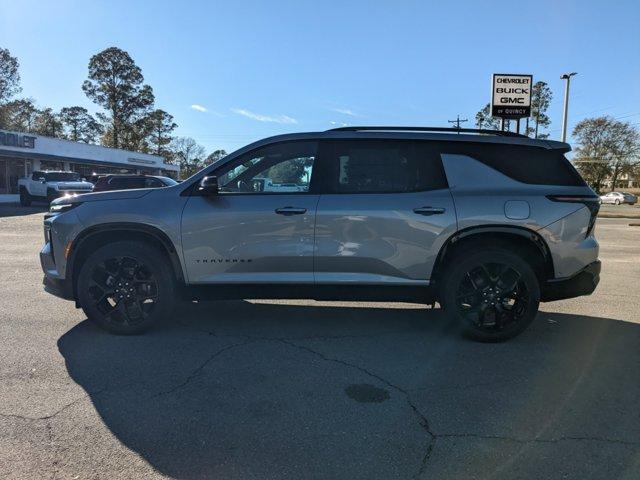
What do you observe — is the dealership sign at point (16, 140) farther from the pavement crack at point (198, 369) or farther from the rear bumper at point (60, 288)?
the pavement crack at point (198, 369)

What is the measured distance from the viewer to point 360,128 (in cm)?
516

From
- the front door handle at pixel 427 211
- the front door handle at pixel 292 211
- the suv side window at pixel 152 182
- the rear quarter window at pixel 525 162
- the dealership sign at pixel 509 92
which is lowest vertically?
the front door handle at pixel 292 211

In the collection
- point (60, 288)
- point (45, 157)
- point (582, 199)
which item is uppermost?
point (45, 157)

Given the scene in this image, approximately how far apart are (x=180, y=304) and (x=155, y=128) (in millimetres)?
72022

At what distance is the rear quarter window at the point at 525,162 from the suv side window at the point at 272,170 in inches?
53.2

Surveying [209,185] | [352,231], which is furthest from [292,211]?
[209,185]

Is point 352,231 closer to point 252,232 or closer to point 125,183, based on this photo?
point 252,232

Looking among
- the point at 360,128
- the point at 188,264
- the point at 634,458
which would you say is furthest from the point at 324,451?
the point at 360,128

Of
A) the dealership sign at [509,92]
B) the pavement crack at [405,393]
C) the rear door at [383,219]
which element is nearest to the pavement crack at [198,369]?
the pavement crack at [405,393]

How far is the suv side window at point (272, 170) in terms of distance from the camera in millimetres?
4945

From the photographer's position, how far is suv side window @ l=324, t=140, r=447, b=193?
4887 mm

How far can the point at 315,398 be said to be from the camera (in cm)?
370

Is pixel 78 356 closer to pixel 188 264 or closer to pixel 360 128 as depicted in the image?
pixel 188 264

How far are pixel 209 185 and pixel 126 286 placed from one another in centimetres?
130
